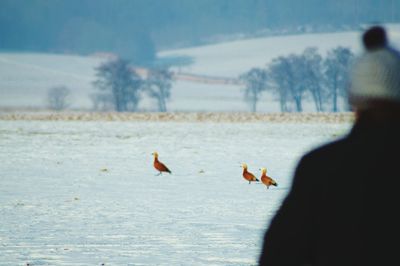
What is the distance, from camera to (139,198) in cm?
1175

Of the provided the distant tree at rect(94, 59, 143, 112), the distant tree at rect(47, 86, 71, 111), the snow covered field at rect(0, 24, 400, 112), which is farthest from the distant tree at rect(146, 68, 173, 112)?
the distant tree at rect(47, 86, 71, 111)

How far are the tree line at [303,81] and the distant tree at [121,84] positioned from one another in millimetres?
20660

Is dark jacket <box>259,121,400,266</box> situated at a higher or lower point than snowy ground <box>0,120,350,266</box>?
higher

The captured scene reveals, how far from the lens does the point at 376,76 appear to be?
239cm

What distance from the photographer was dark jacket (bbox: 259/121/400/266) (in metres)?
2.37

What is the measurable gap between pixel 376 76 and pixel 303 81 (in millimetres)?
140154

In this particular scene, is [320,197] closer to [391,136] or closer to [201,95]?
[391,136]

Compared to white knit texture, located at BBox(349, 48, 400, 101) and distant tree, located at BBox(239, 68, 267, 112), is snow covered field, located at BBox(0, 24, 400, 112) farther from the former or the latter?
white knit texture, located at BBox(349, 48, 400, 101)

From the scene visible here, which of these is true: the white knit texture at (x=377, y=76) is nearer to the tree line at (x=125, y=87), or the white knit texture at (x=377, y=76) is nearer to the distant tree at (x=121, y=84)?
the tree line at (x=125, y=87)

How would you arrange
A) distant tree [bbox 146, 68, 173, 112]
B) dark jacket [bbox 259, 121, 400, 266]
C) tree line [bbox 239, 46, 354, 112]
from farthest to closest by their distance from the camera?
1. distant tree [bbox 146, 68, 173, 112]
2. tree line [bbox 239, 46, 354, 112]
3. dark jacket [bbox 259, 121, 400, 266]

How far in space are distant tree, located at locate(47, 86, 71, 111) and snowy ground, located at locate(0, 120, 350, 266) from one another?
124125 millimetres

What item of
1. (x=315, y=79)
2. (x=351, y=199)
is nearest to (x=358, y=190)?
(x=351, y=199)

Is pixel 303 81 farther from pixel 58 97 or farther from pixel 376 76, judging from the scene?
pixel 376 76

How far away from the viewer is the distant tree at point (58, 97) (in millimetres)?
144500
